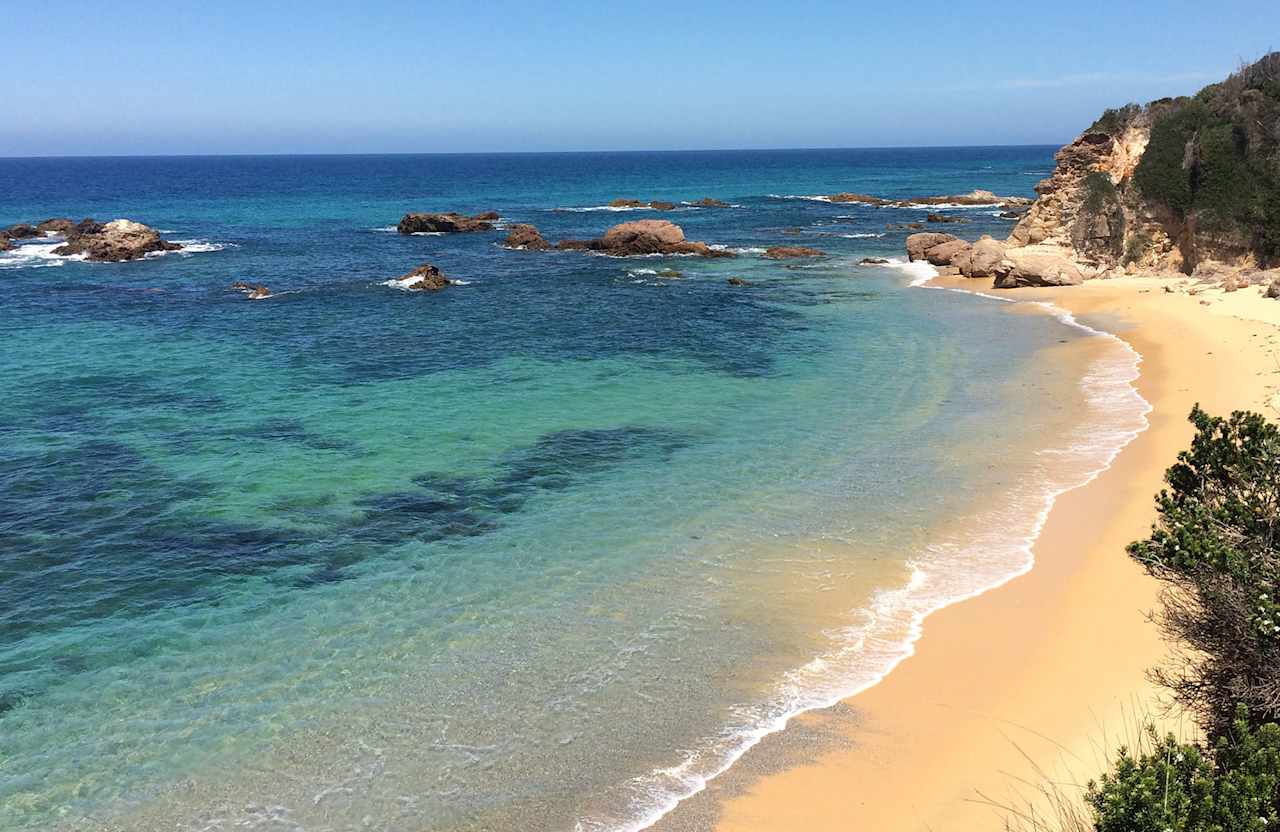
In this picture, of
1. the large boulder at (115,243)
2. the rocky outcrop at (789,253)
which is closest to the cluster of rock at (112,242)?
the large boulder at (115,243)

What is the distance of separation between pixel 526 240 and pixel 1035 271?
34371 millimetres

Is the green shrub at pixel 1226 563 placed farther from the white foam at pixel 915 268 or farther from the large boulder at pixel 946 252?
the large boulder at pixel 946 252

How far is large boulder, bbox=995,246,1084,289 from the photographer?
44.0m

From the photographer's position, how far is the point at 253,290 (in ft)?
144

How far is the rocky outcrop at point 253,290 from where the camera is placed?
42.7m

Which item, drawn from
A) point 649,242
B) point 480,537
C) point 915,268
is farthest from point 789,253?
point 480,537

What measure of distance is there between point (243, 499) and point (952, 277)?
40815mm

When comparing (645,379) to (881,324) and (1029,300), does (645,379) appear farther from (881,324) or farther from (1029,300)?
(1029,300)

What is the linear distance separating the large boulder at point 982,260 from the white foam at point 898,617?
26060mm

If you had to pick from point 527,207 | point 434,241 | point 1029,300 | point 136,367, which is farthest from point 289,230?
point 1029,300

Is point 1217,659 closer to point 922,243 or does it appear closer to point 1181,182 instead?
point 1181,182

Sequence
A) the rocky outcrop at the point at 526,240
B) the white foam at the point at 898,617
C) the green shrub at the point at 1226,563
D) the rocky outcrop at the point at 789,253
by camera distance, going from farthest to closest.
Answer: the rocky outcrop at the point at 526,240, the rocky outcrop at the point at 789,253, the white foam at the point at 898,617, the green shrub at the point at 1226,563

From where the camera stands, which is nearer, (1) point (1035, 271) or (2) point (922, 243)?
(1) point (1035, 271)

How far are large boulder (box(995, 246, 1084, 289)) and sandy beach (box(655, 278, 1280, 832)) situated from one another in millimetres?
29041
